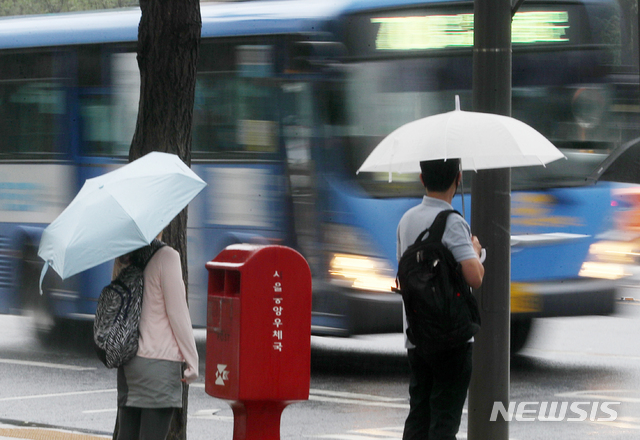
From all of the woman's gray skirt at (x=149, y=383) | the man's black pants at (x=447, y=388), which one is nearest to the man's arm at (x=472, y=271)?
the man's black pants at (x=447, y=388)

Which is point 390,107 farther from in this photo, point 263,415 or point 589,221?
point 263,415

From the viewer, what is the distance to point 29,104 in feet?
39.6

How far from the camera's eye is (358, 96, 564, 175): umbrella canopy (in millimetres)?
5055

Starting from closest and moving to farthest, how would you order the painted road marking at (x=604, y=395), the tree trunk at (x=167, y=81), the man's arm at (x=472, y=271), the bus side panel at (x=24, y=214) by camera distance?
the man's arm at (x=472, y=271) → the tree trunk at (x=167, y=81) → the painted road marking at (x=604, y=395) → the bus side panel at (x=24, y=214)

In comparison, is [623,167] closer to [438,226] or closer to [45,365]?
[438,226]

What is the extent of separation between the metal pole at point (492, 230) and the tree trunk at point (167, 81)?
1.62 meters

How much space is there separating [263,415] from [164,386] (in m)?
0.72

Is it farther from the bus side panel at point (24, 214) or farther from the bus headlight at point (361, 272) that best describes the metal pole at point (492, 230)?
the bus side panel at point (24, 214)

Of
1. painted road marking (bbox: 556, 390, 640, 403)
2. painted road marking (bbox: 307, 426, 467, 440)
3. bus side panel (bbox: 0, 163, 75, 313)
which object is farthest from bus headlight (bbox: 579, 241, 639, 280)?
bus side panel (bbox: 0, 163, 75, 313)

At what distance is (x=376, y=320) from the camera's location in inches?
380

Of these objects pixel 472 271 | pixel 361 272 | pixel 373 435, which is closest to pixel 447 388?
pixel 472 271

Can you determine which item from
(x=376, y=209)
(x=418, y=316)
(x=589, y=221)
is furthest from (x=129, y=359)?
(x=589, y=221)

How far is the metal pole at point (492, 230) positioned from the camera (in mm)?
5730

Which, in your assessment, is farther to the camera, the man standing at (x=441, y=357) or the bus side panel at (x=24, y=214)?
the bus side panel at (x=24, y=214)
